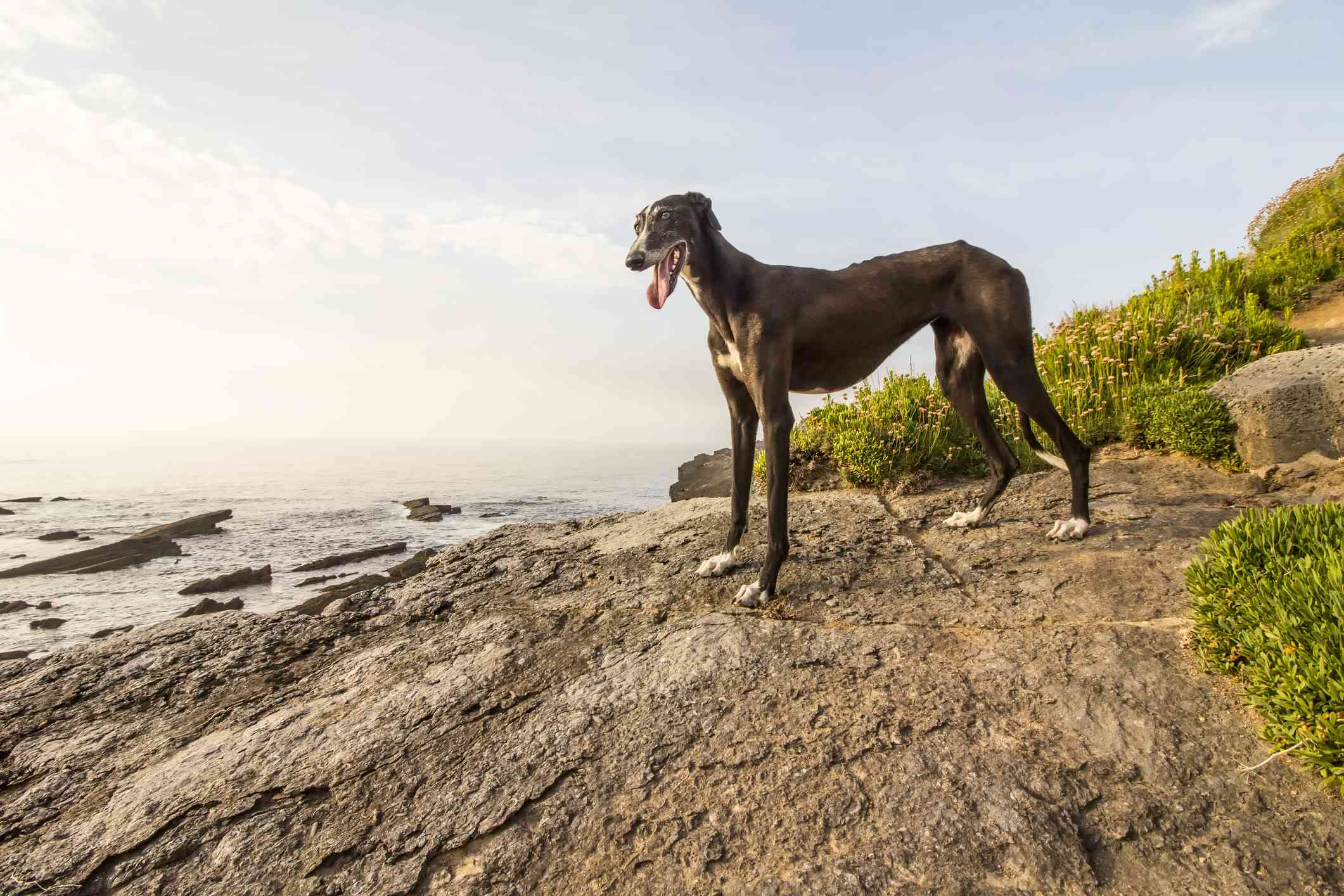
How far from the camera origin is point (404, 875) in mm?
2105

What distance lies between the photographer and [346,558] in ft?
50.4

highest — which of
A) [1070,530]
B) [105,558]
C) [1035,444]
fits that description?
[1035,444]

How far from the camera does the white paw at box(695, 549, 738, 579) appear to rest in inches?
172

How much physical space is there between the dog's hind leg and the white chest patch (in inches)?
72.1

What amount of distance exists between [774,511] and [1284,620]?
7.55ft

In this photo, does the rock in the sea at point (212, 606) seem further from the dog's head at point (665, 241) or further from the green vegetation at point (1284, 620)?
the green vegetation at point (1284, 620)

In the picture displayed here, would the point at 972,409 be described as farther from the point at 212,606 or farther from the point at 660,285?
the point at 212,606

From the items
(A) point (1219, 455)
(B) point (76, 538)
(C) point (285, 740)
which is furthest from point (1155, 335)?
(B) point (76, 538)

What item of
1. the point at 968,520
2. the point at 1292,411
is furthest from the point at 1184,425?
the point at 968,520

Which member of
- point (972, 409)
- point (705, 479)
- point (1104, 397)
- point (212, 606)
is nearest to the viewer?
point (972, 409)

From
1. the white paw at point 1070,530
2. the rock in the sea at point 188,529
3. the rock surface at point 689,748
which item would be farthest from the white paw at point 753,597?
the rock in the sea at point 188,529

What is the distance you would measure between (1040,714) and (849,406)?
233 inches

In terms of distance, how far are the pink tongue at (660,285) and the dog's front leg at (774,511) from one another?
103 cm

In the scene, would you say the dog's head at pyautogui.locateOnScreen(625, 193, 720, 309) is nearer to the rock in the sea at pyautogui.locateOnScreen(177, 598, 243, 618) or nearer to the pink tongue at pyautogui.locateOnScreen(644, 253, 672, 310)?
the pink tongue at pyautogui.locateOnScreen(644, 253, 672, 310)
